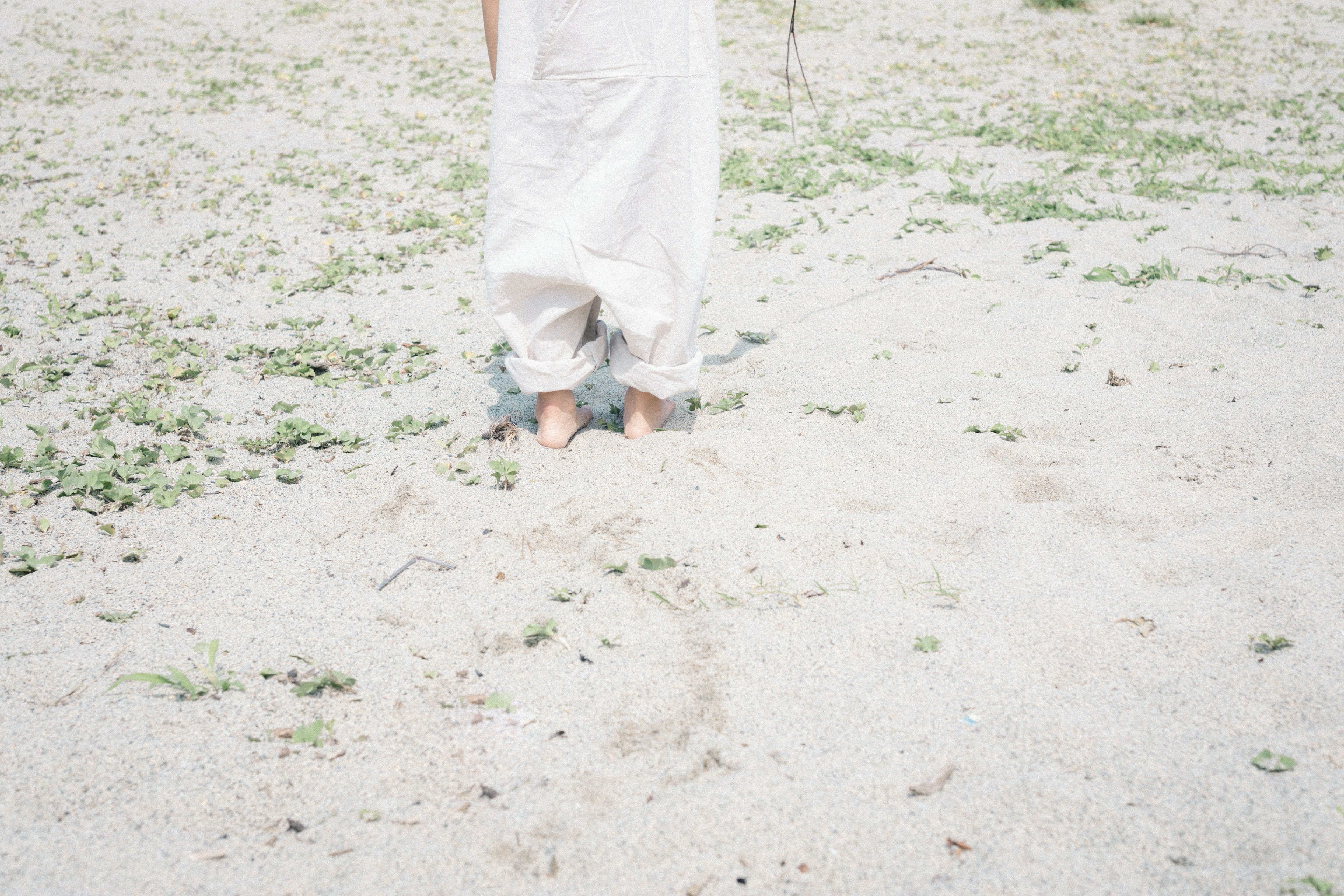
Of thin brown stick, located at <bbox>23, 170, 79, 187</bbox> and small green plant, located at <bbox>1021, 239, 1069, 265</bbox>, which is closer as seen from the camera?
small green plant, located at <bbox>1021, 239, 1069, 265</bbox>

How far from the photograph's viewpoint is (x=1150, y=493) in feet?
7.48

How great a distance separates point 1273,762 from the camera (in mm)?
1512

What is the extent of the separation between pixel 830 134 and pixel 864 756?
5.13m

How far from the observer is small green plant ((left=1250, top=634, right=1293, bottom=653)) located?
1.75 metres

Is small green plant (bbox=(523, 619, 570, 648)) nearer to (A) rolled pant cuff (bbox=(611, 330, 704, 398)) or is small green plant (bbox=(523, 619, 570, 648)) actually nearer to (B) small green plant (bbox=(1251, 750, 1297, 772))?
(A) rolled pant cuff (bbox=(611, 330, 704, 398))

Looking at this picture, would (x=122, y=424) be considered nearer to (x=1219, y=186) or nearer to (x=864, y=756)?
(x=864, y=756)

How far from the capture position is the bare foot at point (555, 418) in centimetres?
268

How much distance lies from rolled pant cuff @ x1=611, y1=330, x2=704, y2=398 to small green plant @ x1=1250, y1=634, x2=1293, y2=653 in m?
1.37

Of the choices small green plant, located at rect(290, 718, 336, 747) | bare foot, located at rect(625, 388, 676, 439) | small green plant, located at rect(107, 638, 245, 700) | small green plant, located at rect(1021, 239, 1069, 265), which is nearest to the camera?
small green plant, located at rect(290, 718, 336, 747)

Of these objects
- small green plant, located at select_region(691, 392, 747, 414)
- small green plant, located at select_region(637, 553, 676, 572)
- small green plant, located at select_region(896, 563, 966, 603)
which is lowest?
small green plant, located at select_region(691, 392, 747, 414)

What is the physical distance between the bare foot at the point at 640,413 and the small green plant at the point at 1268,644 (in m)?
1.51

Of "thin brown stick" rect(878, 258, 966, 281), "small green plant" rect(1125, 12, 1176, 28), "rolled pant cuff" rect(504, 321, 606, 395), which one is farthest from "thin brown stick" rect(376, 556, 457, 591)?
"small green plant" rect(1125, 12, 1176, 28)

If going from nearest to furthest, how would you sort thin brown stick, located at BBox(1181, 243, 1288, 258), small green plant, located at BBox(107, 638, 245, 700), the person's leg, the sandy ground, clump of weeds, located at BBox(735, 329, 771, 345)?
the sandy ground
small green plant, located at BBox(107, 638, 245, 700)
the person's leg
clump of weeds, located at BBox(735, 329, 771, 345)
thin brown stick, located at BBox(1181, 243, 1288, 258)

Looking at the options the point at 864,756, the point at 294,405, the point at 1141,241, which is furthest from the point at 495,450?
the point at 1141,241
